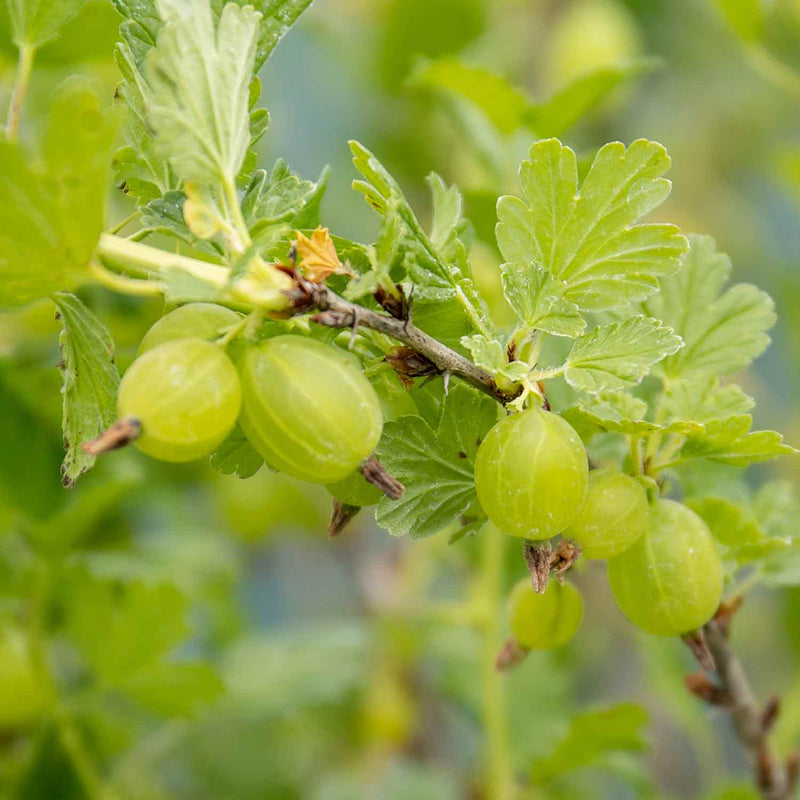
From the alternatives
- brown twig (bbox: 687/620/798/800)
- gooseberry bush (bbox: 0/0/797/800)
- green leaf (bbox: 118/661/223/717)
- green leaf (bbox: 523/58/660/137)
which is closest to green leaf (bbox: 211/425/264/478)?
gooseberry bush (bbox: 0/0/797/800)

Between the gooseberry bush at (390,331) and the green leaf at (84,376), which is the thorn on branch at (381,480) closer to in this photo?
the gooseberry bush at (390,331)

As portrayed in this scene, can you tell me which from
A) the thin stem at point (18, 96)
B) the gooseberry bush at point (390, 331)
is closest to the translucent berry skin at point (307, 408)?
the gooseberry bush at point (390, 331)

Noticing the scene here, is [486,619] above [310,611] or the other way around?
above

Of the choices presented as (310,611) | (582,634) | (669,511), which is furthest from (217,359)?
(310,611)

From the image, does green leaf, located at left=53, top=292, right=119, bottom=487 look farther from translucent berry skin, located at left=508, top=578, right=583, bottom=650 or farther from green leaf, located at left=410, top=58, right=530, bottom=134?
green leaf, located at left=410, top=58, right=530, bottom=134

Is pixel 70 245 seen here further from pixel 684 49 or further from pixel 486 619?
pixel 684 49

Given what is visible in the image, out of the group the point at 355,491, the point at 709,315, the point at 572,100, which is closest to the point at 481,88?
the point at 572,100
